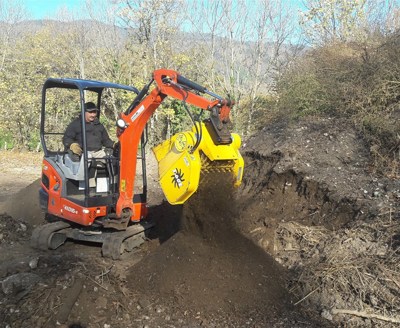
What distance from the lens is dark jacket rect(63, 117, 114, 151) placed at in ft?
19.8

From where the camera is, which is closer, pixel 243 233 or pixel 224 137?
pixel 224 137

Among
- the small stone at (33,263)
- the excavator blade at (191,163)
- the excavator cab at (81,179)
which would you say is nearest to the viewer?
the excavator blade at (191,163)

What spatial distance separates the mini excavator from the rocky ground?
1.10 feet

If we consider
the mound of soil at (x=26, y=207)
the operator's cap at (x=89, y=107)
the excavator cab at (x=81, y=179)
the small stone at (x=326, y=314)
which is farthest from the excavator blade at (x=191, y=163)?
the mound of soil at (x=26, y=207)

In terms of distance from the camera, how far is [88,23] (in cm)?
2750

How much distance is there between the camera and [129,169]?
5836 mm

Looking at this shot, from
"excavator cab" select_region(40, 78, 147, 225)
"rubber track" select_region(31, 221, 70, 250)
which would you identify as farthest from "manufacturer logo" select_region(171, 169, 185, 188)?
"rubber track" select_region(31, 221, 70, 250)

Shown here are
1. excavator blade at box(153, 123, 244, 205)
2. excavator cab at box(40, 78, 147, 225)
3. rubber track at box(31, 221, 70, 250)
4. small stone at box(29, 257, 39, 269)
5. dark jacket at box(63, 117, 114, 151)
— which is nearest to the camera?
excavator blade at box(153, 123, 244, 205)

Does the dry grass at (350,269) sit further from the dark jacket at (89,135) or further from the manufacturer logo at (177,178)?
the dark jacket at (89,135)

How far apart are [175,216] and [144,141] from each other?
5.09 feet

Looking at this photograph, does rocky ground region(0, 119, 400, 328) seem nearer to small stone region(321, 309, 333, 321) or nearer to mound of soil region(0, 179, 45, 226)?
small stone region(321, 309, 333, 321)

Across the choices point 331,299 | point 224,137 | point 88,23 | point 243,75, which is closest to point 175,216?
point 224,137

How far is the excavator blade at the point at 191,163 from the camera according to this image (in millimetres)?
4691

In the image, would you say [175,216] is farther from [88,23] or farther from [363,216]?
[88,23]
